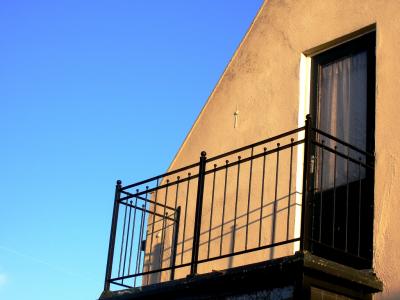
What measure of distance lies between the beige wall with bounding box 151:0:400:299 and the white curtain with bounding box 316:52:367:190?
0.29m

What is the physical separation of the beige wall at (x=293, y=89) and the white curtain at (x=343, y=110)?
0.96 ft

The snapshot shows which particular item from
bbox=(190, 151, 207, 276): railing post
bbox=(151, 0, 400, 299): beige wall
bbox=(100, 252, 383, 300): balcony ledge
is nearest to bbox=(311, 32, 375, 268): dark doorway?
bbox=(151, 0, 400, 299): beige wall

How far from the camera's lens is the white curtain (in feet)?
26.1

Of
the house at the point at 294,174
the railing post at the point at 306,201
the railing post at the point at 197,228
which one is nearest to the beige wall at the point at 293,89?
the house at the point at 294,174

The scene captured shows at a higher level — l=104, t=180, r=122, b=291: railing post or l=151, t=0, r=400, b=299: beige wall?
l=151, t=0, r=400, b=299: beige wall

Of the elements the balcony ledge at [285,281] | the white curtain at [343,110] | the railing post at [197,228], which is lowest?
the balcony ledge at [285,281]

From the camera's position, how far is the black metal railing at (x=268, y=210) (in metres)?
7.38

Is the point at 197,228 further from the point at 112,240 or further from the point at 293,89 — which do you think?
the point at 293,89

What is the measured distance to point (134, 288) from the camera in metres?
8.23

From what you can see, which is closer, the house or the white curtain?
the house

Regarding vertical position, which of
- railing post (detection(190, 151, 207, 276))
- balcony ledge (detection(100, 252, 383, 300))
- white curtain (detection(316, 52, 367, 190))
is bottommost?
balcony ledge (detection(100, 252, 383, 300))

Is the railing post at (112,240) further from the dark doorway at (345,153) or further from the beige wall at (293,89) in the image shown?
the dark doorway at (345,153)

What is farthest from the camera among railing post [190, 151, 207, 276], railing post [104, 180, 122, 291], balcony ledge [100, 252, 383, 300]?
railing post [104, 180, 122, 291]

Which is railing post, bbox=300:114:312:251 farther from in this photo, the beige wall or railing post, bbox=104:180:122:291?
railing post, bbox=104:180:122:291
